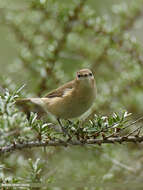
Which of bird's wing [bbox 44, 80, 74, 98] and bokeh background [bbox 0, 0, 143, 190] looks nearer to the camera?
bokeh background [bbox 0, 0, 143, 190]

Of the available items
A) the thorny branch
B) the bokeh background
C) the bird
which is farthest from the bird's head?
the thorny branch

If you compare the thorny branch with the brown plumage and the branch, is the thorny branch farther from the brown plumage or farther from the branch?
the brown plumage

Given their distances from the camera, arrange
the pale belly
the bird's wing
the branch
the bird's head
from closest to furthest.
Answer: the branch
the pale belly
the bird's head
the bird's wing

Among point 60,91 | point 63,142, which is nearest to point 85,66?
point 60,91

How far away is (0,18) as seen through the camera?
15.4 ft

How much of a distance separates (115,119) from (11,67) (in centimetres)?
289

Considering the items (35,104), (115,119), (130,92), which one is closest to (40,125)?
(115,119)

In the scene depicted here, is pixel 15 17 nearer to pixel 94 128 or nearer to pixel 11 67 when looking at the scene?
pixel 11 67

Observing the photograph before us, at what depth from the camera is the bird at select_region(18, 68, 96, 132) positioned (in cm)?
349

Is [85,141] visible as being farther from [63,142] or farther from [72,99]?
[72,99]

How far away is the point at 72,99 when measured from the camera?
11.8ft

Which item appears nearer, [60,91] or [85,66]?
[60,91]

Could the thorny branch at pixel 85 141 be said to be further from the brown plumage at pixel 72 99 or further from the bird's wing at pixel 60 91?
the bird's wing at pixel 60 91

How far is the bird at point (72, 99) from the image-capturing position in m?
3.49
